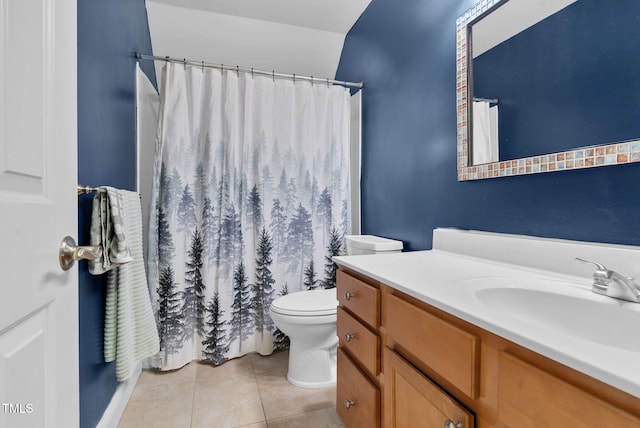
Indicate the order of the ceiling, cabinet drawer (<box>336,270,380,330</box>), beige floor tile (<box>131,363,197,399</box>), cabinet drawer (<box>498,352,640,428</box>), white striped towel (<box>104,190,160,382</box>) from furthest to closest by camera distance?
1. the ceiling
2. beige floor tile (<box>131,363,197,399</box>)
3. white striped towel (<box>104,190,160,382</box>)
4. cabinet drawer (<box>336,270,380,330</box>)
5. cabinet drawer (<box>498,352,640,428</box>)

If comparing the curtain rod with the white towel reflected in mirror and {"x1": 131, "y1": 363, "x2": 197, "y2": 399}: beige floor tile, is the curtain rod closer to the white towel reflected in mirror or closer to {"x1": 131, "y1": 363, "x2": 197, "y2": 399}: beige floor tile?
the white towel reflected in mirror

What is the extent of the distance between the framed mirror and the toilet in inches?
30.8

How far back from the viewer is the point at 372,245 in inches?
69.9

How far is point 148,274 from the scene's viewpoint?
1.88 m

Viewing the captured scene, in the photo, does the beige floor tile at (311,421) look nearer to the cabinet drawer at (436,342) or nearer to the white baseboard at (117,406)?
the white baseboard at (117,406)

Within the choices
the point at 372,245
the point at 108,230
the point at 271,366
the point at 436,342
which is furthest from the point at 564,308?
the point at 271,366

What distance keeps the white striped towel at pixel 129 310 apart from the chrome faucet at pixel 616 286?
1565 mm

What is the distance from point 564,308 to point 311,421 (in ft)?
4.03

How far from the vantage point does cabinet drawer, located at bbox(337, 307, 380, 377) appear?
1052mm

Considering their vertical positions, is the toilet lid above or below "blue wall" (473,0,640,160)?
below
